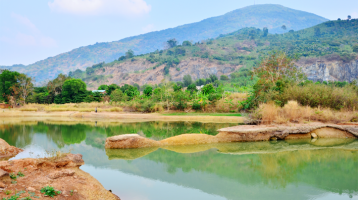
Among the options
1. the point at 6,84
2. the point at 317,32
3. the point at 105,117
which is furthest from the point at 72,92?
the point at 317,32

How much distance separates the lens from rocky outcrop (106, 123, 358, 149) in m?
10.3

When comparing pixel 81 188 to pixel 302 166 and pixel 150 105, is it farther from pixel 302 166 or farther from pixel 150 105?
pixel 150 105

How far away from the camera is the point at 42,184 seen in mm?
4750

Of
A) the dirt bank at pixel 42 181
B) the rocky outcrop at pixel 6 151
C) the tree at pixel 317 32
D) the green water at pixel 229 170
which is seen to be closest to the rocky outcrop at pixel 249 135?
the green water at pixel 229 170

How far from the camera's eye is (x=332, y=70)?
67375 millimetres

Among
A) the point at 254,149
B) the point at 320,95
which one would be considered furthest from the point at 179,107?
the point at 254,149

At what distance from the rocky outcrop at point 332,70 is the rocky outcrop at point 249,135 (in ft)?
201

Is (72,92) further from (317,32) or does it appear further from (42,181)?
(317,32)

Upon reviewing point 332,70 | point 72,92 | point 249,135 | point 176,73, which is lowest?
point 249,135

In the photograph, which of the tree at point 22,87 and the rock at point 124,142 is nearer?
the rock at point 124,142

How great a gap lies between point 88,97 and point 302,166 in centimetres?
3226

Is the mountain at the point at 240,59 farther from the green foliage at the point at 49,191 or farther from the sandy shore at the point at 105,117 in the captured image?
the green foliage at the point at 49,191

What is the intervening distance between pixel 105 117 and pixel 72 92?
1713 centimetres

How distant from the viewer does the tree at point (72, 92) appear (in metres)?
36.6
